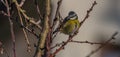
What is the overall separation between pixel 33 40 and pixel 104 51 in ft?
2.74

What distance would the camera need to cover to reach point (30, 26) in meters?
1.72

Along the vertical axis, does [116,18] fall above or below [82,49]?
above

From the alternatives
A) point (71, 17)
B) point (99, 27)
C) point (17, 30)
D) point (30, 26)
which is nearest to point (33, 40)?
point (17, 30)

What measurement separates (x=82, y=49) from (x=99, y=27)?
0.36 metres

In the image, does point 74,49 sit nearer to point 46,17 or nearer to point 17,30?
point 17,30

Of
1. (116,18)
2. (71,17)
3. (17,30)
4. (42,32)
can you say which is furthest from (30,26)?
(17,30)

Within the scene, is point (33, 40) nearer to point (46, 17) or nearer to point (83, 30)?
point (83, 30)

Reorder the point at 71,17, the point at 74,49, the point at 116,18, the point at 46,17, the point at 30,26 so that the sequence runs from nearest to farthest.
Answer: the point at 46,17
the point at 30,26
the point at 71,17
the point at 116,18
the point at 74,49

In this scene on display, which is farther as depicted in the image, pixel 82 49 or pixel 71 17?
pixel 82 49

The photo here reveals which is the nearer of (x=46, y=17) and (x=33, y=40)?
(x=46, y=17)

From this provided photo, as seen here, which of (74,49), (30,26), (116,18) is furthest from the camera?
(74,49)

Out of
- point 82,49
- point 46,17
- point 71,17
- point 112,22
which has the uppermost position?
point 46,17

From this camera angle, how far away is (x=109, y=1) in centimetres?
466

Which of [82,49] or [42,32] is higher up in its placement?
[42,32]
